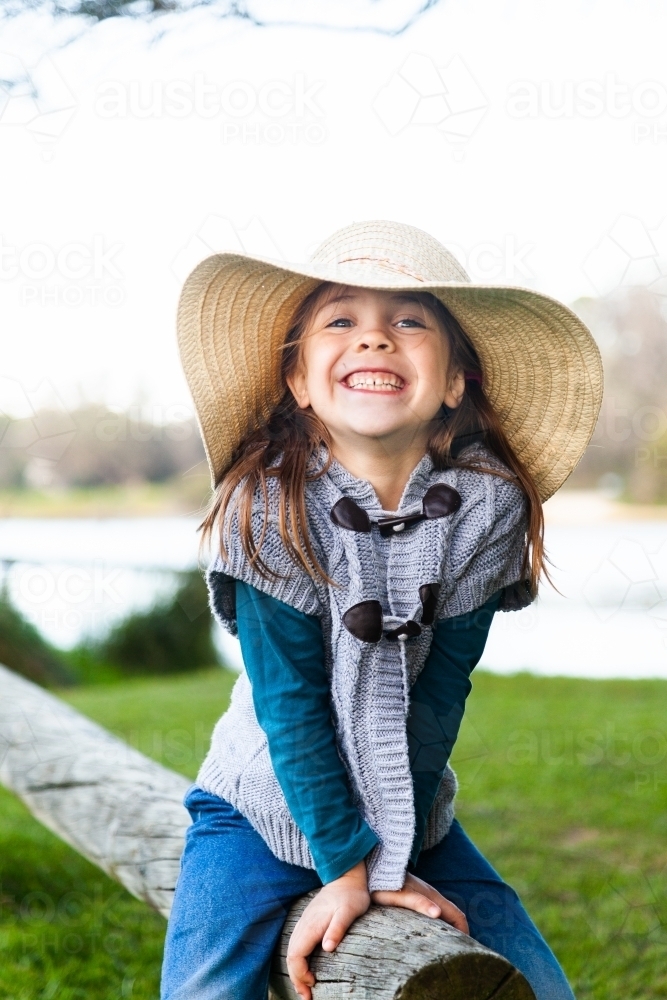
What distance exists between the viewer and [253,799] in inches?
40.5

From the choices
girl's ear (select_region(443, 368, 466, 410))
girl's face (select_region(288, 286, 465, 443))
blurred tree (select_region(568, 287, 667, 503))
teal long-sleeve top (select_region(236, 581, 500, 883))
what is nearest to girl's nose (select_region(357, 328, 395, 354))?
girl's face (select_region(288, 286, 465, 443))

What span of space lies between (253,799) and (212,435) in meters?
0.40

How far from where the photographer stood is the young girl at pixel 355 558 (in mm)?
961

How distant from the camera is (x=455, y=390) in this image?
3.49 feet

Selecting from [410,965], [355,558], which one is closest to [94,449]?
[355,558]

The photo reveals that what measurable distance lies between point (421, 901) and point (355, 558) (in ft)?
1.10

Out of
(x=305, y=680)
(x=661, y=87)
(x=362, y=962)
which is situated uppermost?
(x=661, y=87)

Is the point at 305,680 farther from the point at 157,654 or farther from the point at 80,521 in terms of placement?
the point at 157,654

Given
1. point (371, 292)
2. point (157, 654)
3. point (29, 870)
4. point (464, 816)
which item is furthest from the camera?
point (157, 654)

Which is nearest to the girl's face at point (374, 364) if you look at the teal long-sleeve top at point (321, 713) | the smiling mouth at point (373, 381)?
the smiling mouth at point (373, 381)

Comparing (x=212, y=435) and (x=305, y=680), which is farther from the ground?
(x=212, y=435)

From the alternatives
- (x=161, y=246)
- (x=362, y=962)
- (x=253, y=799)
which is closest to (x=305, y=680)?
(x=253, y=799)

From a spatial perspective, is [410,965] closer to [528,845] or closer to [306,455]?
[306,455]

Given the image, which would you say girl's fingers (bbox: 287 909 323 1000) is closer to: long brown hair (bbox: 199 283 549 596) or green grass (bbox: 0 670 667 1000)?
long brown hair (bbox: 199 283 549 596)
